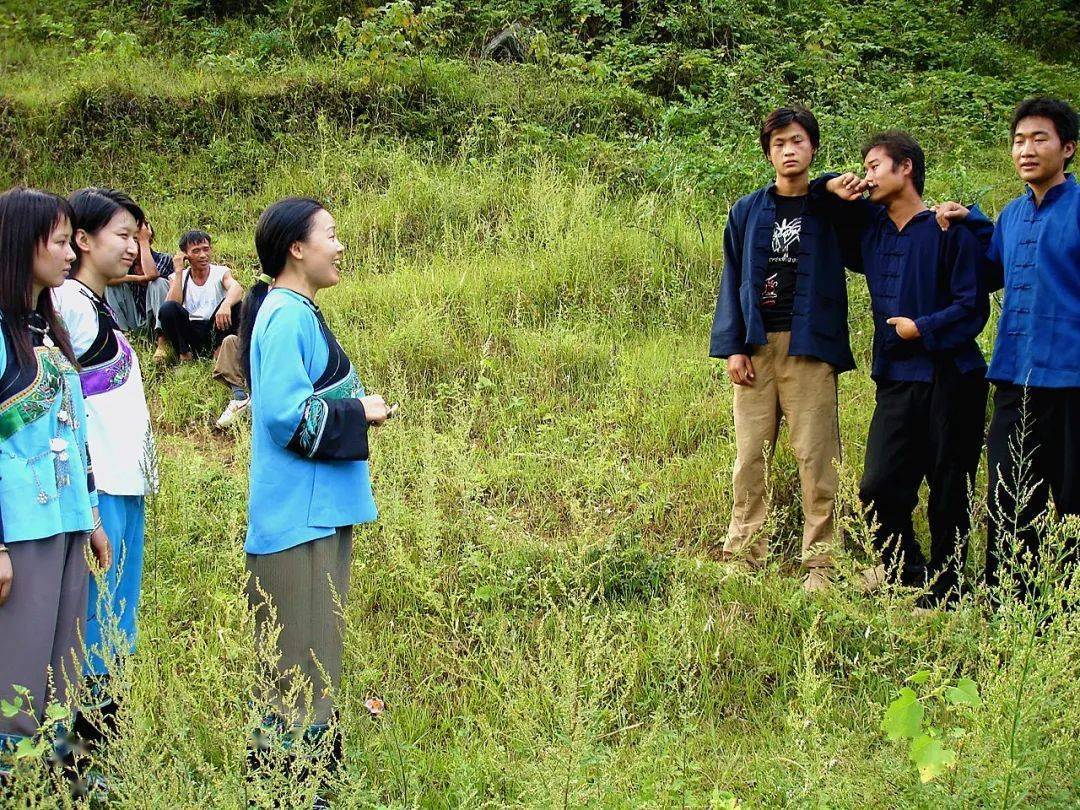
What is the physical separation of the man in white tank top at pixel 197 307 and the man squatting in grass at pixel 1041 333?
5.17 metres

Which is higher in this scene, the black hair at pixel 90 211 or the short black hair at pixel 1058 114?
the short black hair at pixel 1058 114

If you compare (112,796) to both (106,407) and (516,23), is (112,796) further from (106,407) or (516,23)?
(516,23)

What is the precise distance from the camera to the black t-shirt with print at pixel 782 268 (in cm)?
468

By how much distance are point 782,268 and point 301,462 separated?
2510 mm

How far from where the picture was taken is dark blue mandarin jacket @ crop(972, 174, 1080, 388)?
4004 millimetres

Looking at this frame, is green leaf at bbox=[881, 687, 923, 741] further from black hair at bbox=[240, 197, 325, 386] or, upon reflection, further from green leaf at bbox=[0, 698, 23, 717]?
green leaf at bbox=[0, 698, 23, 717]

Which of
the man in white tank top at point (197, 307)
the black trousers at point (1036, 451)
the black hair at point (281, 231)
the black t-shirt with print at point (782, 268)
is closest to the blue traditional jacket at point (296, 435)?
the black hair at point (281, 231)

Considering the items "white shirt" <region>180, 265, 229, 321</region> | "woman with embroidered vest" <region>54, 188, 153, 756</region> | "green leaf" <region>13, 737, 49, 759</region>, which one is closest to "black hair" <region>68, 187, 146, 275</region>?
"woman with embroidered vest" <region>54, 188, 153, 756</region>

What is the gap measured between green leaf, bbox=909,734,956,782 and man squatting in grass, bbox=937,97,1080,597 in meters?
1.68

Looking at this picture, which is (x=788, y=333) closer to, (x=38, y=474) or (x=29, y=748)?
(x=38, y=474)

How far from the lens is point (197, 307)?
7523 millimetres

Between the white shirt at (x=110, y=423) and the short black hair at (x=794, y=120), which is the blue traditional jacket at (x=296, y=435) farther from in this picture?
the short black hair at (x=794, y=120)

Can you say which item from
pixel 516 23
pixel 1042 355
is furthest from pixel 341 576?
pixel 516 23

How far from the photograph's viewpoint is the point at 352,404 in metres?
3.19
